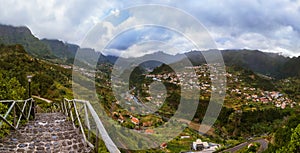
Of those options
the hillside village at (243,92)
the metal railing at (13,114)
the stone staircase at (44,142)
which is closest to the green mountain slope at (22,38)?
the hillside village at (243,92)

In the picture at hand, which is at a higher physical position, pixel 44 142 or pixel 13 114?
pixel 13 114

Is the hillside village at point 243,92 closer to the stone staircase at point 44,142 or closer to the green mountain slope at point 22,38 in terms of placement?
the stone staircase at point 44,142

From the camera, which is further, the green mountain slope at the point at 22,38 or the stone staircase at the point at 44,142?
the green mountain slope at the point at 22,38

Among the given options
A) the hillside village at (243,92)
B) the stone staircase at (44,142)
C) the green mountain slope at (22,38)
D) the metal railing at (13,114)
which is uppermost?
the green mountain slope at (22,38)

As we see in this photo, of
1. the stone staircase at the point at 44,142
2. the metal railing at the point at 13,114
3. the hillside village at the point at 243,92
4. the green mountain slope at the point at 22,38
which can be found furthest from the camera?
the green mountain slope at the point at 22,38

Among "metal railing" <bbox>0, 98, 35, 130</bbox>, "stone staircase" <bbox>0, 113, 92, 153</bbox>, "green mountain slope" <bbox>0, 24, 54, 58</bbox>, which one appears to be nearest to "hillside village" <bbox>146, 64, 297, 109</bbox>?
"metal railing" <bbox>0, 98, 35, 130</bbox>

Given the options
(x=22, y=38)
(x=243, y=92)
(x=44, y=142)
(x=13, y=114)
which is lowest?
(x=243, y=92)

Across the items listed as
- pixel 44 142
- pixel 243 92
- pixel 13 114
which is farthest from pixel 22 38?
pixel 44 142

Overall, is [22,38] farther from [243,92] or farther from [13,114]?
[13,114]

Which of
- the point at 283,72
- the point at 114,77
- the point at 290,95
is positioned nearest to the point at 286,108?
the point at 290,95

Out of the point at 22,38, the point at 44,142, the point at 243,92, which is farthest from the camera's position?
the point at 22,38

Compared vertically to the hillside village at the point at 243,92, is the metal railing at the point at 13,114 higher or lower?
higher
